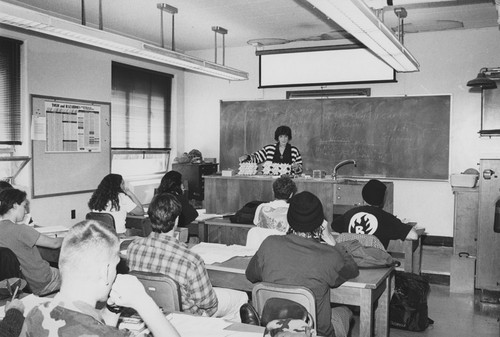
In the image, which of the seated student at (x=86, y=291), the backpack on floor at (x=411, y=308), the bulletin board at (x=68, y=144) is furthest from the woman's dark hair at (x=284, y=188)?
the bulletin board at (x=68, y=144)

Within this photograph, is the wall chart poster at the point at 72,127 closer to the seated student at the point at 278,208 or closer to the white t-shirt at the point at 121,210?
the white t-shirt at the point at 121,210

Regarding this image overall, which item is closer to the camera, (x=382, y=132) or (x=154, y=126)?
(x=382, y=132)

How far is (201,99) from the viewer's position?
941 centimetres

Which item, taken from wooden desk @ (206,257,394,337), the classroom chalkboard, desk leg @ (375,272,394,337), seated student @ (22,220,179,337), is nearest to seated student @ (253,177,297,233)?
wooden desk @ (206,257,394,337)

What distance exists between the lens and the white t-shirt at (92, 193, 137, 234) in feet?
17.1

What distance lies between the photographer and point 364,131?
7844 mm

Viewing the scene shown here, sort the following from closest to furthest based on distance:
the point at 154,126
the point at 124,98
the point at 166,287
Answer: the point at 166,287, the point at 124,98, the point at 154,126

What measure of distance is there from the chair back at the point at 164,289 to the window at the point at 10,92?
4.53 m

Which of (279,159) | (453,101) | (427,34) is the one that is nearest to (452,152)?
(453,101)

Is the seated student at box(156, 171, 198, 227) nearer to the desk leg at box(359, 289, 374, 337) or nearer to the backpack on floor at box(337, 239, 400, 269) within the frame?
the backpack on floor at box(337, 239, 400, 269)

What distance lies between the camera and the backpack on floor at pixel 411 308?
14.3ft

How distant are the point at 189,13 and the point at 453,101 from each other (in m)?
3.99

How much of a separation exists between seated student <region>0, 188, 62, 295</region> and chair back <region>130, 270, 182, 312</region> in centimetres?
135

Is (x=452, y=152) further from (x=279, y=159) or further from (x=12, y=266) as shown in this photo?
(x=12, y=266)
